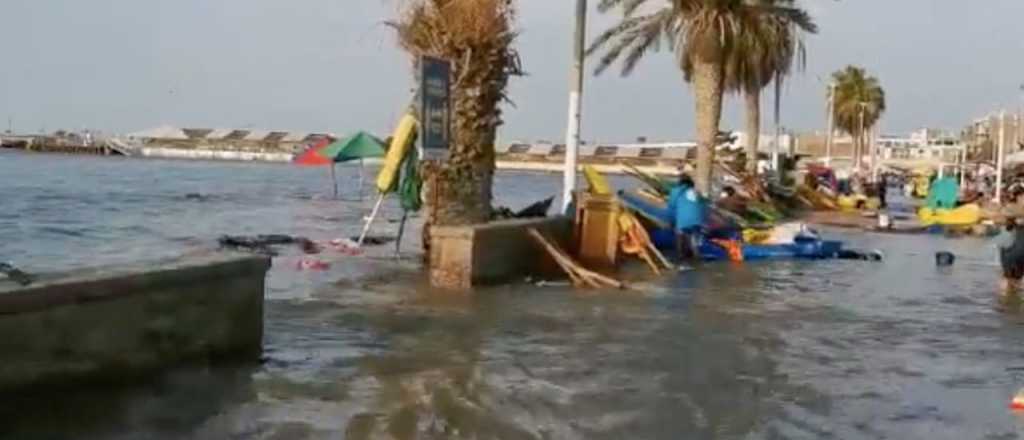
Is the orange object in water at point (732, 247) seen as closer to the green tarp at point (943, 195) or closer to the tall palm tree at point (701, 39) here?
the tall palm tree at point (701, 39)

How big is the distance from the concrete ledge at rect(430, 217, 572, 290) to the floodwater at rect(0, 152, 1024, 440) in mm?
468

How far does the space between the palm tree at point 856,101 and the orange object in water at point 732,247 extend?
264 feet

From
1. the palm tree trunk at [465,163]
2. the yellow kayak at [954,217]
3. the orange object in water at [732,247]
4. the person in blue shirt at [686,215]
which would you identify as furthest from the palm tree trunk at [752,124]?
the palm tree trunk at [465,163]

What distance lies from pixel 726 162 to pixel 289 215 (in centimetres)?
1395

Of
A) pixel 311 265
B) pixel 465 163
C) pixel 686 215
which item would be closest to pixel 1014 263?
pixel 686 215

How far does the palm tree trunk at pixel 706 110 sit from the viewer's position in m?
33.3

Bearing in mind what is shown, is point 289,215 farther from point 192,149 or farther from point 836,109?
point 192,149

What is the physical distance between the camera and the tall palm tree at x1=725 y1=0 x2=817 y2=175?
34.0 metres

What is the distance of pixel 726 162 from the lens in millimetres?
47250

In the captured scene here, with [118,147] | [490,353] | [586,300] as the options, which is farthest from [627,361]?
[118,147]

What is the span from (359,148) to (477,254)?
9.00 m

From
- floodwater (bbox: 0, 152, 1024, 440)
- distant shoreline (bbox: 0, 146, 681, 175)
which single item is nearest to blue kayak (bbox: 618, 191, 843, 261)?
floodwater (bbox: 0, 152, 1024, 440)

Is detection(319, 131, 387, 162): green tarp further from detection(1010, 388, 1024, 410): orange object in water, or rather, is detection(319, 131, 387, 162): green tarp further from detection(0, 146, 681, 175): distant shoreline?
detection(0, 146, 681, 175): distant shoreline

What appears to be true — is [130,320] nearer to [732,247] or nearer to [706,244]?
[706,244]
